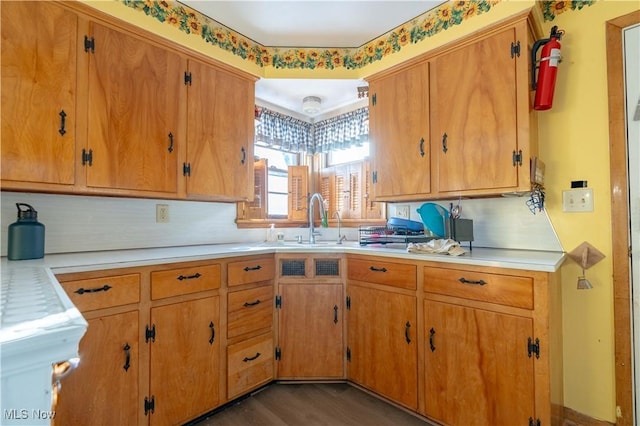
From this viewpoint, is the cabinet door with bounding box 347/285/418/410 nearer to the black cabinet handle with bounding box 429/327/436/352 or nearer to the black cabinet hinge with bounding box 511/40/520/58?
the black cabinet handle with bounding box 429/327/436/352

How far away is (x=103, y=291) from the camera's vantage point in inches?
55.9

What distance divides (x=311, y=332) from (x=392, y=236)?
890 mm

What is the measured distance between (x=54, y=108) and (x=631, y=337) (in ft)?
10.4

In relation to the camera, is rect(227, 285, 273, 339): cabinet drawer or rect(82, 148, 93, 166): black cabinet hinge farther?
rect(227, 285, 273, 339): cabinet drawer

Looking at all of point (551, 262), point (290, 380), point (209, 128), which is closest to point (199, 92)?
point (209, 128)

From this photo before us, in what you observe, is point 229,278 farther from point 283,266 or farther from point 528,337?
point 528,337

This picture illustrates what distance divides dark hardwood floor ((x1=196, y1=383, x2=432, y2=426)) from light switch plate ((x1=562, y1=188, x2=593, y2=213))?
1491 mm

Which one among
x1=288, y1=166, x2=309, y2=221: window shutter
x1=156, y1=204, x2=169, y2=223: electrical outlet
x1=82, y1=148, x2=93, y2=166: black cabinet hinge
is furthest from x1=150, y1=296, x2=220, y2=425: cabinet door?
x1=288, y1=166, x2=309, y2=221: window shutter

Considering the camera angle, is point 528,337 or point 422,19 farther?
point 422,19

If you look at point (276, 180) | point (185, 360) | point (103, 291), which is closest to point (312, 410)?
point (185, 360)

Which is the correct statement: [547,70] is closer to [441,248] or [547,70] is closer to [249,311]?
[441,248]

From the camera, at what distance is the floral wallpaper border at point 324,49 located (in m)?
1.87

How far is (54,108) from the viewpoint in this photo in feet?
5.08
